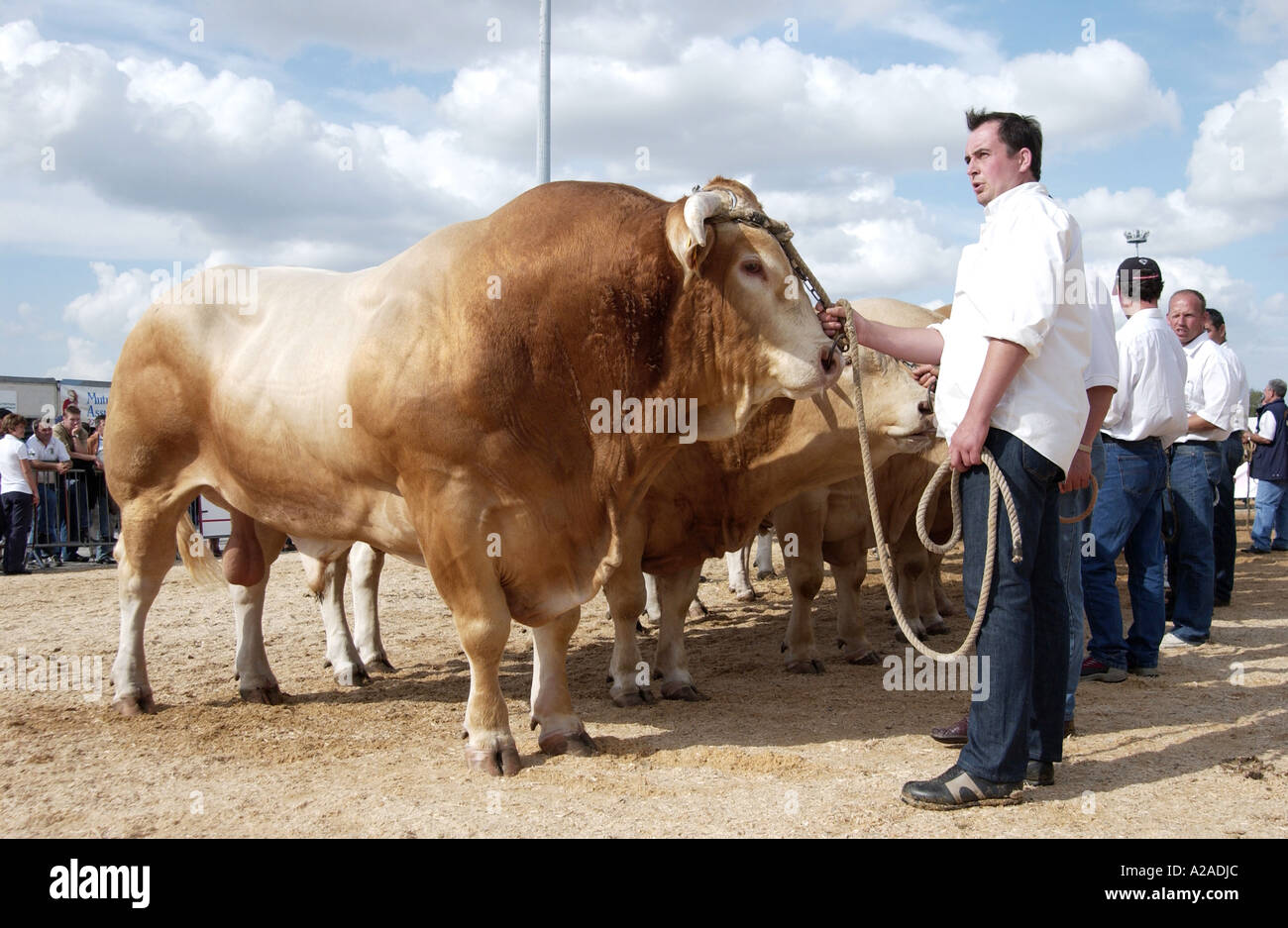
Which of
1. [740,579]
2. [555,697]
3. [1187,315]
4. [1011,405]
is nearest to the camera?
[1011,405]

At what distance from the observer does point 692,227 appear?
425 cm

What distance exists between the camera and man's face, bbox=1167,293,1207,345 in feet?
26.2

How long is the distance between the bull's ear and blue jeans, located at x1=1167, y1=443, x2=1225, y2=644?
15.1ft

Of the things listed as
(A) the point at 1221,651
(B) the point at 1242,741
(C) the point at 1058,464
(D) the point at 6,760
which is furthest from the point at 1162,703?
(D) the point at 6,760

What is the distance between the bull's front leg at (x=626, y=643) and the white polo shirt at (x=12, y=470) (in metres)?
10.6

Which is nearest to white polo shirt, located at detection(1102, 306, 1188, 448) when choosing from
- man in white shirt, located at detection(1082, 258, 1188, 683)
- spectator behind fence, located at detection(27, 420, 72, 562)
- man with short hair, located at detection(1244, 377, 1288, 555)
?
man in white shirt, located at detection(1082, 258, 1188, 683)

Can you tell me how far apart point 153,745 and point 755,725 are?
298 cm

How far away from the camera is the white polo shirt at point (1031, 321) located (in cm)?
370

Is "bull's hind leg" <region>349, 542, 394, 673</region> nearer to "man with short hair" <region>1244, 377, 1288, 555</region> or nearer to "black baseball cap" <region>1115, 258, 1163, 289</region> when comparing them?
"black baseball cap" <region>1115, 258, 1163, 289</region>

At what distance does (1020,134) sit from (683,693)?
349cm

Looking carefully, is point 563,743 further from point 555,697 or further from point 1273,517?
point 1273,517

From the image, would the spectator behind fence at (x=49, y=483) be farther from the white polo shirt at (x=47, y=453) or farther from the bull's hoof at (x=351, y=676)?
the bull's hoof at (x=351, y=676)

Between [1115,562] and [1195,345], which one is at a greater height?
[1195,345]

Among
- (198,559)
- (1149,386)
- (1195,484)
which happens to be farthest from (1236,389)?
(198,559)
